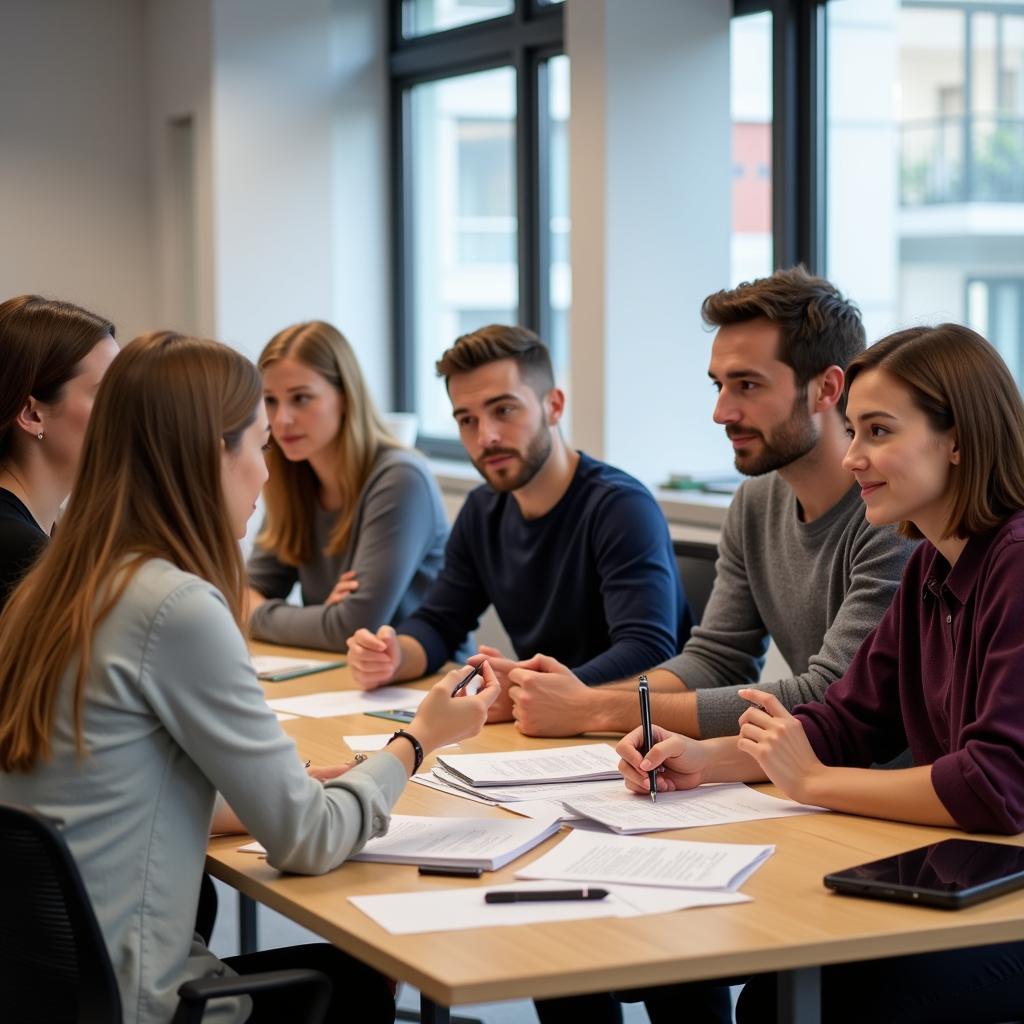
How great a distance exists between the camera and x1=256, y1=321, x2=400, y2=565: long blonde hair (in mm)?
3422

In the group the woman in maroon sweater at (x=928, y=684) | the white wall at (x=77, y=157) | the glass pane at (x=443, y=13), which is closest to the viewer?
the woman in maroon sweater at (x=928, y=684)

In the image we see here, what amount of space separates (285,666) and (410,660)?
1.05 ft

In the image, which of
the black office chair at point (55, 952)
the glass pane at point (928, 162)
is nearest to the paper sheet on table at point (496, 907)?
the black office chair at point (55, 952)

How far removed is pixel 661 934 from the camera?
1465 millimetres

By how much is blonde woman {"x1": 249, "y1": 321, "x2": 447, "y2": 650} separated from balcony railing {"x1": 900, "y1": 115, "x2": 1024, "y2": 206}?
1.60m

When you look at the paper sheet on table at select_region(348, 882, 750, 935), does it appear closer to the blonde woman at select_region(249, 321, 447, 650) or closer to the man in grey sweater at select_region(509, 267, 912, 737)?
the man in grey sweater at select_region(509, 267, 912, 737)

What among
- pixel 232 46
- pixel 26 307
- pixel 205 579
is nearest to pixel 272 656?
pixel 26 307

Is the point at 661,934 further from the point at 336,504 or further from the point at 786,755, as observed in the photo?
the point at 336,504

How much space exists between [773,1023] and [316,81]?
478cm

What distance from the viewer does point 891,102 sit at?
402cm

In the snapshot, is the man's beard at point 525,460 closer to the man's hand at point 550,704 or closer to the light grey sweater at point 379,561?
the light grey sweater at point 379,561

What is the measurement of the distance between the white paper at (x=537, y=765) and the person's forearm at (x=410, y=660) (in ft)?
2.14

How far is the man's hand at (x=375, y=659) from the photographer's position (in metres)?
2.80

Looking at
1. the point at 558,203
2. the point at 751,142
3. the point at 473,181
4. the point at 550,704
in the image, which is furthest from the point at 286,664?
the point at 473,181
